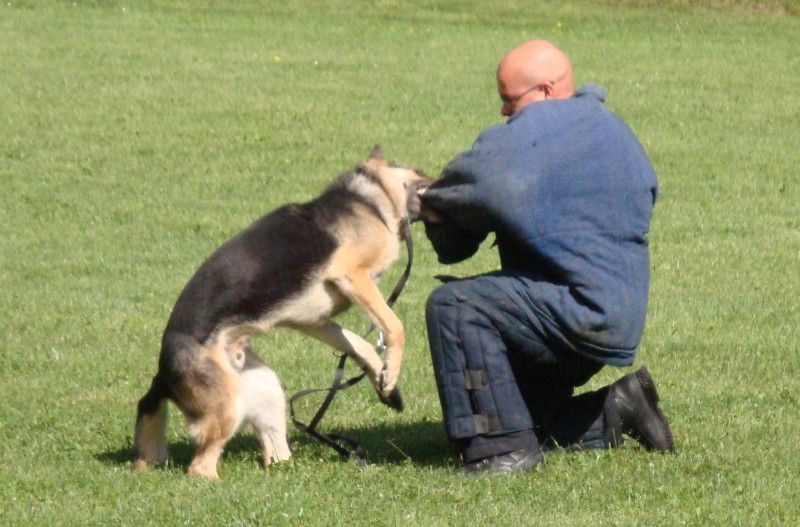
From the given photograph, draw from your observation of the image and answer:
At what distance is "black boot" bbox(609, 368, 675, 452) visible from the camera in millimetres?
5637

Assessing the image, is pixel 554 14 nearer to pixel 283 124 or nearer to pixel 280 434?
pixel 283 124

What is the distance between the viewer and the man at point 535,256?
5.08m

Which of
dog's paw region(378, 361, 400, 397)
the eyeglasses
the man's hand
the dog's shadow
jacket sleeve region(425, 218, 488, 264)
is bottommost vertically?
the dog's shadow

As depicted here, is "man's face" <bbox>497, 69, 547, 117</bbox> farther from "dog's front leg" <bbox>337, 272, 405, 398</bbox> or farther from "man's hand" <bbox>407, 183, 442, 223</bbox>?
"dog's front leg" <bbox>337, 272, 405, 398</bbox>

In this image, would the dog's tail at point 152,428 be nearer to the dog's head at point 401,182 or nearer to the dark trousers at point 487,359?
the dark trousers at point 487,359

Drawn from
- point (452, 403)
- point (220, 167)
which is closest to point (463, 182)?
point (452, 403)

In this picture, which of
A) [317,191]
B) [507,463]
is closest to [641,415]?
[507,463]

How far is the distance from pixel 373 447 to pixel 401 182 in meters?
1.28

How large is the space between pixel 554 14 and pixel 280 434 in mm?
16391

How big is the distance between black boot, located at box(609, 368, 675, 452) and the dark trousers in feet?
1.26

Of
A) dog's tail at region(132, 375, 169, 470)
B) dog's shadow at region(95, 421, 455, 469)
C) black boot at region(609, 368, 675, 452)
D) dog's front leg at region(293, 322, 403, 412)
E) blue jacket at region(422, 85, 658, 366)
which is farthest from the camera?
dog's front leg at region(293, 322, 403, 412)

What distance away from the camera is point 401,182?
232 inches

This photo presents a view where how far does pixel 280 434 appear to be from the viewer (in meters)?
5.70

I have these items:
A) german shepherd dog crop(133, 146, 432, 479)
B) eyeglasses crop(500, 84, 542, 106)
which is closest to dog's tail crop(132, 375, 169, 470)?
german shepherd dog crop(133, 146, 432, 479)
